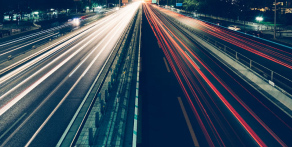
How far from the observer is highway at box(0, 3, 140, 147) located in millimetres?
10430

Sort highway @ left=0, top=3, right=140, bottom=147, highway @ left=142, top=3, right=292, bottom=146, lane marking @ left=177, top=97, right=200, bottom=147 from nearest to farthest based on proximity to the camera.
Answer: lane marking @ left=177, top=97, right=200, bottom=147 < highway @ left=142, top=3, right=292, bottom=146 < highway @ left=0, top=3, right=140, bottom=147

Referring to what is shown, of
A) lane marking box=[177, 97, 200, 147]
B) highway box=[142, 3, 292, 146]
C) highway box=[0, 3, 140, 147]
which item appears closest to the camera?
lane marking box=[177, 97, 200, 147]

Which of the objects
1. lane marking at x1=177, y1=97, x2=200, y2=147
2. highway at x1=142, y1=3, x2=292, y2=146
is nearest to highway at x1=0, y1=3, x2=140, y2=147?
highway at x1=142, y1=3, x2=292, y2=146

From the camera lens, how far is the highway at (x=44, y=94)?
10.4 meters

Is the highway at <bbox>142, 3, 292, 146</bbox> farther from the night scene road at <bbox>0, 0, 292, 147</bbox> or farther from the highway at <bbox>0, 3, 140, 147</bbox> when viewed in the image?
the highway at <bbox>0, 3, 140, 147</bbox>

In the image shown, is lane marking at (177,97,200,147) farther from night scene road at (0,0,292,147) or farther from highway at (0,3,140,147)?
highway at (0,3,140,147)

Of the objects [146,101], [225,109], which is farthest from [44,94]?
[225,109]

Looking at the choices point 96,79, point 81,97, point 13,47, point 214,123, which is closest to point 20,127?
point 81,97

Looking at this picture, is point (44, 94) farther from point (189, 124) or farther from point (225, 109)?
point (225, 109)

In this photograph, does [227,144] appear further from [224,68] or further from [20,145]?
[224,68]

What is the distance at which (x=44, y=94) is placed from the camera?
49.7 ft

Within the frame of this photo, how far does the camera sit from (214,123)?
11016mm

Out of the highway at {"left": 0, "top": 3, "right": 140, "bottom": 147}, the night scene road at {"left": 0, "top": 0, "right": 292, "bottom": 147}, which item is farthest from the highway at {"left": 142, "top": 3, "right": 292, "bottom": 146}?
the highway at {"left": 0, "top": 3, "right": 140, "bottom": 147}

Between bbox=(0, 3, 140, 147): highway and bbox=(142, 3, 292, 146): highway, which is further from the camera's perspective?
bbox=(0, 3, 140, 147): highway
